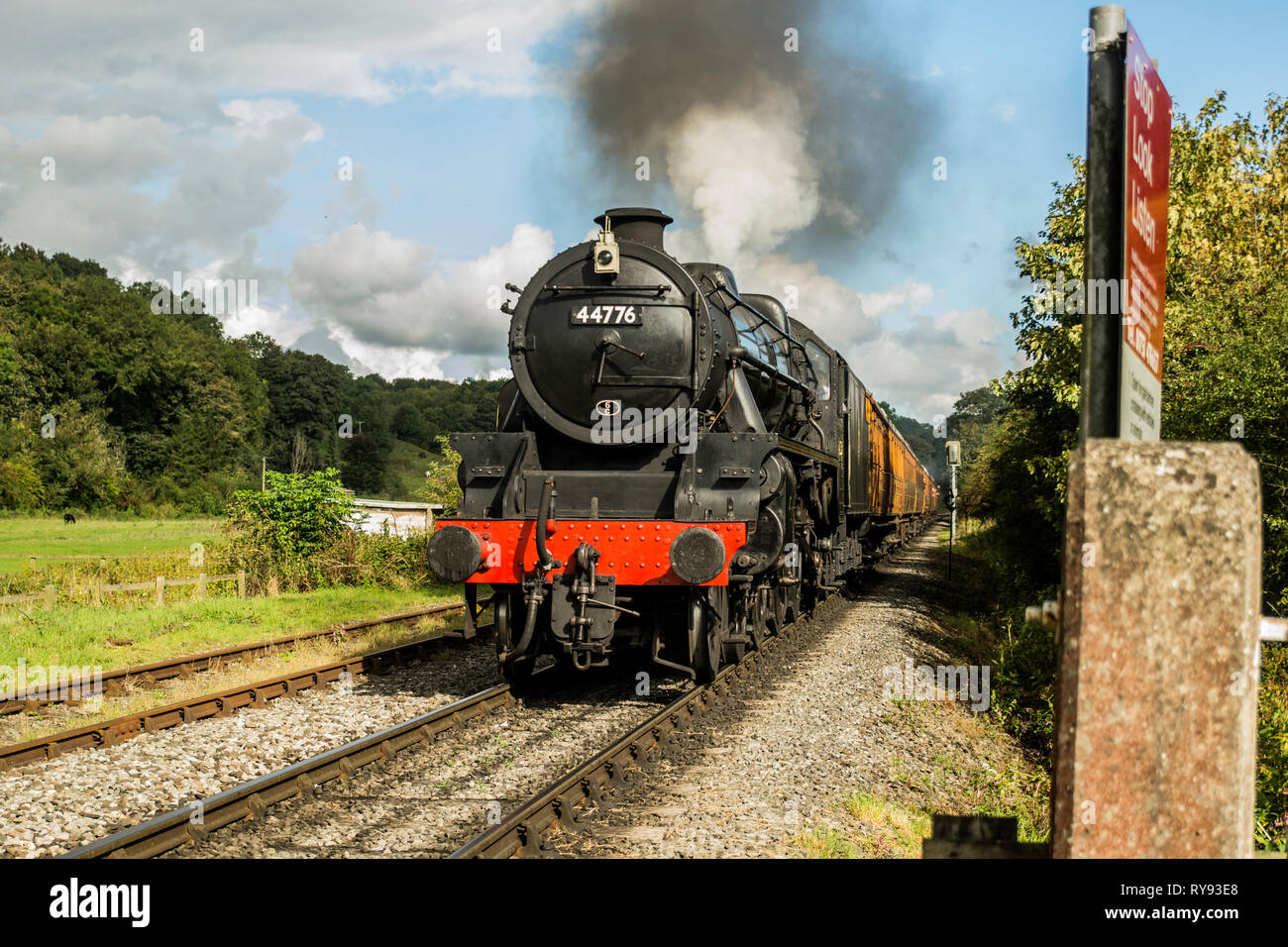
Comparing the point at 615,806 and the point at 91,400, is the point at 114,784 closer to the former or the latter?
the point at 615,806

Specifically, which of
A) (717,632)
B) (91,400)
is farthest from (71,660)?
A: (91,400)

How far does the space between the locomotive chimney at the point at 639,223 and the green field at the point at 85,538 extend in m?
13.1

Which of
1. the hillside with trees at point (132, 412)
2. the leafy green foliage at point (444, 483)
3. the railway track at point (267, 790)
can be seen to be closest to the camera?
the railway track at point (267, 790)

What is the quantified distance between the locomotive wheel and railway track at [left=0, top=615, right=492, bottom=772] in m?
0.29

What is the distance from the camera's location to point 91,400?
57219 millimetres

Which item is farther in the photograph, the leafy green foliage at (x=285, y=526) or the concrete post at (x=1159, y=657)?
the leafy green foliage at (x=285, y=526)

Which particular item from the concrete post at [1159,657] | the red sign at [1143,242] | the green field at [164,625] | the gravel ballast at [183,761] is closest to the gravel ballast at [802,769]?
the gravel ballast at [183,761]

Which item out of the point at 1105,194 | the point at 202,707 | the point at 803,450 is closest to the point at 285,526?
the point at 202,707

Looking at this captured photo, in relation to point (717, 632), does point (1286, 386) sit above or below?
above

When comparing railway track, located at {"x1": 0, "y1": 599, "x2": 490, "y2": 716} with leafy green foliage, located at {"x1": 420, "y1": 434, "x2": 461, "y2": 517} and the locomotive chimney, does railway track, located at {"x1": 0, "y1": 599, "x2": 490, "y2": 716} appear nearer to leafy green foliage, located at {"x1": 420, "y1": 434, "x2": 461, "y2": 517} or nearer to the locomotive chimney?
the locomotive chimney

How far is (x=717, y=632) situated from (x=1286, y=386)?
6326 mm

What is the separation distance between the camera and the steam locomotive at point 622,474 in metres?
7.54

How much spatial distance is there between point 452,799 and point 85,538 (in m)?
31.7

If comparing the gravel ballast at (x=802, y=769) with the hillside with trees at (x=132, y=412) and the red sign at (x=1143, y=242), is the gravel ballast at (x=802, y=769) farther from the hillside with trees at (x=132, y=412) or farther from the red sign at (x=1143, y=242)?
the hillside with trees at (x=132, y=412)
